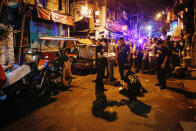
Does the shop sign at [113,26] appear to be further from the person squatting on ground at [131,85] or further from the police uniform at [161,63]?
the person squatting on ground at [131,85]

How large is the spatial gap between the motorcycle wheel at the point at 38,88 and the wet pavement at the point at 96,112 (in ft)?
0.87

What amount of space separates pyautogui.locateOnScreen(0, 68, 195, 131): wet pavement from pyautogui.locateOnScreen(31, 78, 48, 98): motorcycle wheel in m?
0.26

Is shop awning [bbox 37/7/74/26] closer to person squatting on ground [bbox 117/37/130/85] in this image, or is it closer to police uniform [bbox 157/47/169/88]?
person squatting on ground [bbox 117/37/130/85]

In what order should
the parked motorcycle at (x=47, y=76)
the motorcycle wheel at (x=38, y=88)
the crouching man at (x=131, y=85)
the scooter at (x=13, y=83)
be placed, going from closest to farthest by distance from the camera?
1. the scooter at (x=13, y=83)
2. the crouching man at (x=131, y=85)
3. the motorcycle wheel at (x=38, y=88)
4. the parked motorcycle at (x=47, y=76)

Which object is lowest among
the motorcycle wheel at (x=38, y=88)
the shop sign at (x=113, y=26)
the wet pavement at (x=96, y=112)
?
the wet pavement at (x=96, y=112)

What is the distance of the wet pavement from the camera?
11.4 feet

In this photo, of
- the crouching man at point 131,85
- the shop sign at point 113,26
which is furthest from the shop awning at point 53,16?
the crouching man at point 131,85

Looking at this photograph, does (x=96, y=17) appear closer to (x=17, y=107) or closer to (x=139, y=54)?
(x=139, y=54)

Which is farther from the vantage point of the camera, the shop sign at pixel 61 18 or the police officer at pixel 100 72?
the shop sign at pixel 61 18

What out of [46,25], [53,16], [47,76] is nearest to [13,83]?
[47,76]

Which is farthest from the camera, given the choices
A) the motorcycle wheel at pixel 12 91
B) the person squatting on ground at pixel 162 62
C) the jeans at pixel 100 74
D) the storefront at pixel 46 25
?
the storefront at pixel 46 25

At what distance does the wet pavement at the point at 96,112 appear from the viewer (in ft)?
11.4

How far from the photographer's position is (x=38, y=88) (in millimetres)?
5590

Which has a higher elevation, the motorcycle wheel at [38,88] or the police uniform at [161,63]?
the police uniform at [161,63]
